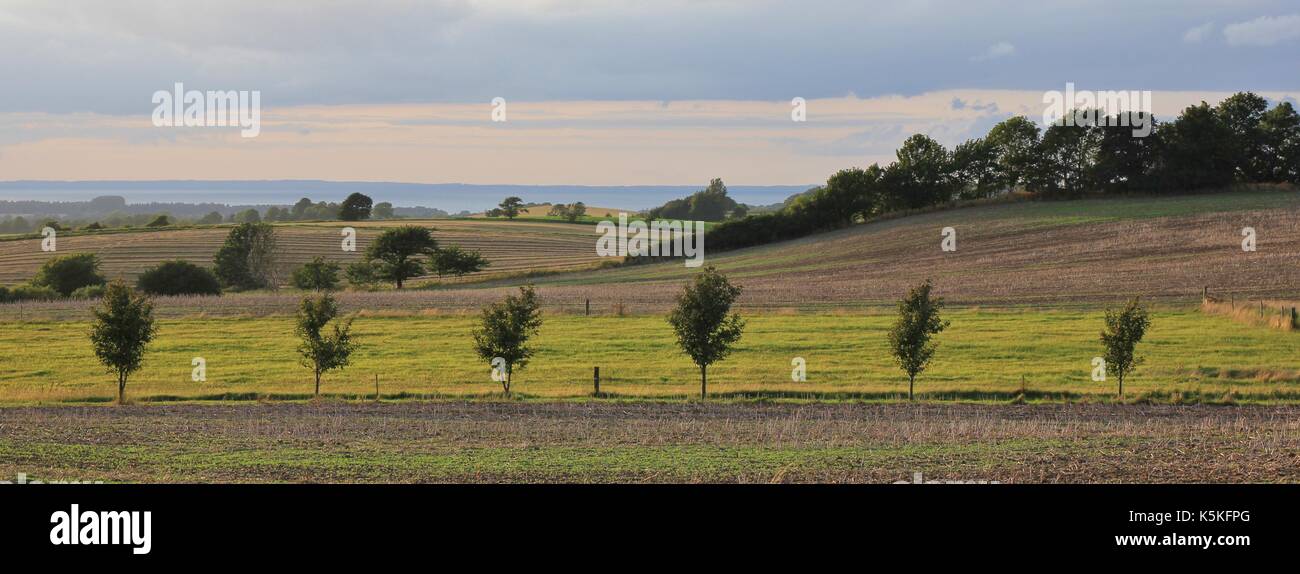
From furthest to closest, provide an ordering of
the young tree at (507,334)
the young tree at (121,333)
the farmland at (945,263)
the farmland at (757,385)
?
the farmland at (945,263) → the young tree at (507,334) → the young tree at (121,333) → the farmland at (757,385)

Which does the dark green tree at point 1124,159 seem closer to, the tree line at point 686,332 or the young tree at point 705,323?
the tree line at point 686,332

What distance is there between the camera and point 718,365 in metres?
44.2

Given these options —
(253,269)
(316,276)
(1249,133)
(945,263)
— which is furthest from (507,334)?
(1249,133)

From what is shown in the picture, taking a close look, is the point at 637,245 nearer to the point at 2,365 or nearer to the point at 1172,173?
the point at 1172,173

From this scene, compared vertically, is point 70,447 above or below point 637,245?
below

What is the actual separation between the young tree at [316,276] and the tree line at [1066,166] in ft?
128

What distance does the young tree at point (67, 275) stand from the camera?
97894mm

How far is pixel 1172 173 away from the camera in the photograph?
111312mm

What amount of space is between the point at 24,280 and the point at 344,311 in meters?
56.2

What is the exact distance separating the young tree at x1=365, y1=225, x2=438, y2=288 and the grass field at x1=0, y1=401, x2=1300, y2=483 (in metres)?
71.7

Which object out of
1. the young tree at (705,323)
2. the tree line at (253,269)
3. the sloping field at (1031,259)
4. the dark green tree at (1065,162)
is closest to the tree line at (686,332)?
the young tree at (705,323)

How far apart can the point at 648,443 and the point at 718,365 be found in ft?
72.0

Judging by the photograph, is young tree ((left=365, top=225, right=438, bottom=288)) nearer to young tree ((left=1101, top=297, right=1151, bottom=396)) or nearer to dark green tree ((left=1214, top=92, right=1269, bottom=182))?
young tree ((left=1101, top=297, right=1151, bottom=396))
